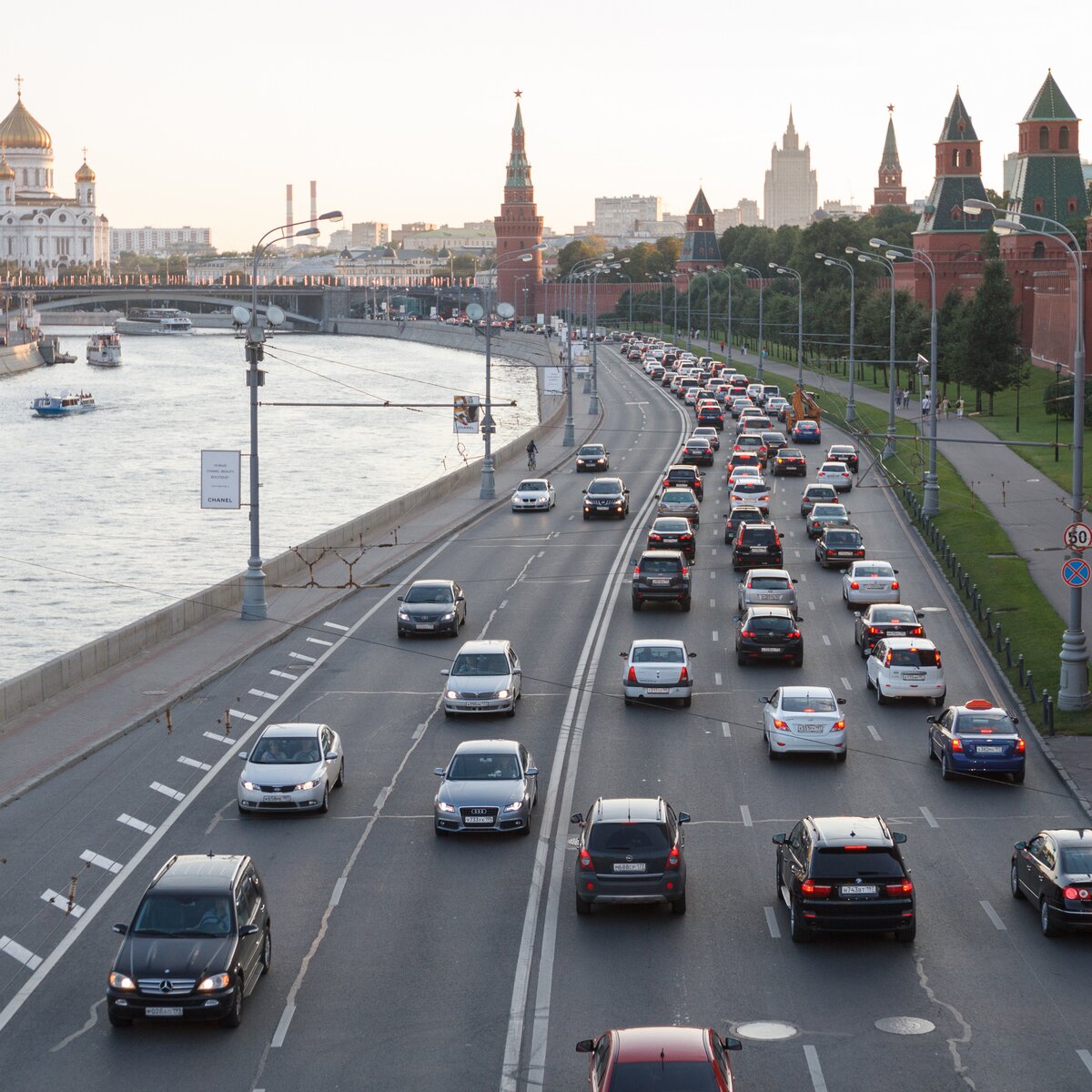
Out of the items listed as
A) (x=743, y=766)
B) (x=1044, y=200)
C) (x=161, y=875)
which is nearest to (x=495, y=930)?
(x=161, y=875)

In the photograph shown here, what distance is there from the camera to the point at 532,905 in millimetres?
22719

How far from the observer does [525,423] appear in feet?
427

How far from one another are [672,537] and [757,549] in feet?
9.64

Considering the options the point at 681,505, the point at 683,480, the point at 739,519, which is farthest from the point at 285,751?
the point at 683,480

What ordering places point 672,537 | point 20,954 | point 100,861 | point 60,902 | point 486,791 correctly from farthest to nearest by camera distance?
1. point 672,537
2. point 486,791
3. point 100,861
4. point 60,902
5. point 20,954

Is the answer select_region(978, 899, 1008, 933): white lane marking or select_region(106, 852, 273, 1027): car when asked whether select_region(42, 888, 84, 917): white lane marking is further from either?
select_region(978, 899, 1008, 933): white lane marking

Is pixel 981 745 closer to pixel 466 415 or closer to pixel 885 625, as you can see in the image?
pixel 885 625

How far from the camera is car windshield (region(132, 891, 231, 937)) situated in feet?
60.8

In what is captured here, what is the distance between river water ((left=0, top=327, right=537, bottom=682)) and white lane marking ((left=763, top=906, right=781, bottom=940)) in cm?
3806

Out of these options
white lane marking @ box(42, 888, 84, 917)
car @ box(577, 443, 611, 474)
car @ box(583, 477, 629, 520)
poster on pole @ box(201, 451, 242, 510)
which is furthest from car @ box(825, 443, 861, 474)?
white lane marking @ box(42, 888, 84, 917)

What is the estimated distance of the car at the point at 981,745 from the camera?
1136 inches

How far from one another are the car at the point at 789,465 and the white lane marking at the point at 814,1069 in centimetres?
5842

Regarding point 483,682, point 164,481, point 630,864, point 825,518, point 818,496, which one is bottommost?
point 164,481

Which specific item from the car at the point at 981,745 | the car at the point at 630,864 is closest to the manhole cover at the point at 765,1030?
the car at the point at 630,864
